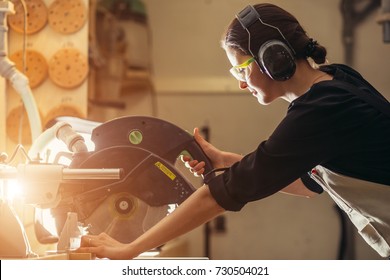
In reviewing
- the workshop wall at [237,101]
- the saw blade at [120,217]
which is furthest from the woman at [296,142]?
the workshop wall at [237,101]

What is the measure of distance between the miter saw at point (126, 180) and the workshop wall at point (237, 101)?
238 cm

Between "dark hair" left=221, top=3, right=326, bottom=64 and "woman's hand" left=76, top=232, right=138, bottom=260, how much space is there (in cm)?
52

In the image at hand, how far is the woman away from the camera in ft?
4.42

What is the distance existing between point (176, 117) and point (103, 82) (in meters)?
0.69

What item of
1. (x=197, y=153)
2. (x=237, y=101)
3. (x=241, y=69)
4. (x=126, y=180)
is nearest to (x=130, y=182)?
(x=126, y=180)

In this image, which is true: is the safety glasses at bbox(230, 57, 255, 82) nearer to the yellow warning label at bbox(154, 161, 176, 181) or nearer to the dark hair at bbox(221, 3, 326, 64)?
the dark hair at bbox(221, 3, 326, 64)

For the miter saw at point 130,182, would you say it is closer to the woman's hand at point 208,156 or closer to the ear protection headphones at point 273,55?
the woman's hand at point 208,156

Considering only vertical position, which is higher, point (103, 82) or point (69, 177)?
point (103, 82)

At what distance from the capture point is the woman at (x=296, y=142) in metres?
1.35

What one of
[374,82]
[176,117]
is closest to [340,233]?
[374,82]

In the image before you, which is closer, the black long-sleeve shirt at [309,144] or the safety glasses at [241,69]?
A: the black long-sleeve shirt at [309,144]

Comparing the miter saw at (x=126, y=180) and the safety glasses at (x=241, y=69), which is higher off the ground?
the safety glasses at (x=241, y=69)

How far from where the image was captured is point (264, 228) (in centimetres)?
397
